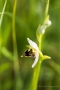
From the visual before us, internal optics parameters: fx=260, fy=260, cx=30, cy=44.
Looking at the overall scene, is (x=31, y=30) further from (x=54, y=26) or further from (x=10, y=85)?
(x=10, y=85)

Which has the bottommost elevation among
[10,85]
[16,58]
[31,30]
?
[10,85]

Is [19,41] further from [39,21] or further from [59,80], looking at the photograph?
[59,80]

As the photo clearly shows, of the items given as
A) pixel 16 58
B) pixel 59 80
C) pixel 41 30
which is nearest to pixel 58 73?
pixel 59 80

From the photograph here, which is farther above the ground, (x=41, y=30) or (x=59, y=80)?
(x=41, y=30)

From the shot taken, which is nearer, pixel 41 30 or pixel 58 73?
pixel 41 30

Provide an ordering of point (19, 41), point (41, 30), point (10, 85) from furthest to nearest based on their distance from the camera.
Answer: point (19, 41)
point (10, 85)
point (41, 30)

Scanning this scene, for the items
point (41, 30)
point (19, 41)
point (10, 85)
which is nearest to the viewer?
point (41, 30)

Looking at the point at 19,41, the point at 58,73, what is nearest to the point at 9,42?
the point at 19,41
